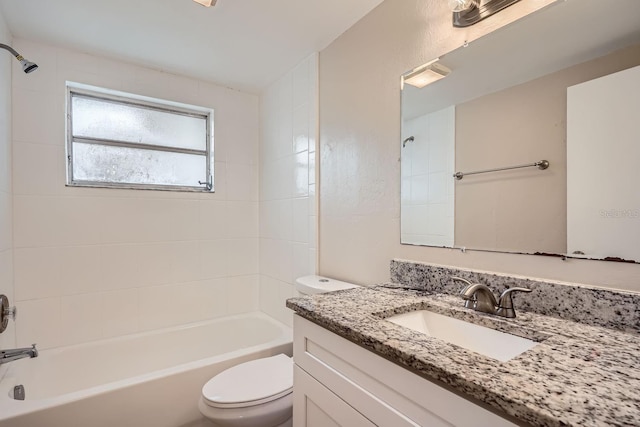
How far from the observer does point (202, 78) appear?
239cm

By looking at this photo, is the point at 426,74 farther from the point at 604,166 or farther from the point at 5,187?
the point at 5,187

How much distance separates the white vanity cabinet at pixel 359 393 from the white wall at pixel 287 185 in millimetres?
1022

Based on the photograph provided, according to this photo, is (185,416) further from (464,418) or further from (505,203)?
(505,203)

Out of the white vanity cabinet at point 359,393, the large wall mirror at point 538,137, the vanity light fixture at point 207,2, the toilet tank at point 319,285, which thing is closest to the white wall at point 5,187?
the vanity light fixture at point 207,2

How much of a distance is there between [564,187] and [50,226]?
2.60 m

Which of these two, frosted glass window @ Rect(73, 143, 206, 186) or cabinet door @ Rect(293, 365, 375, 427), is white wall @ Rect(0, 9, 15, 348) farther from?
cabinet door @ Rect(293, 365, 375, 427)

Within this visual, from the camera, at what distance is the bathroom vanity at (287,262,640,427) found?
0.52 meters

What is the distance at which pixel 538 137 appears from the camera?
40.0 inches

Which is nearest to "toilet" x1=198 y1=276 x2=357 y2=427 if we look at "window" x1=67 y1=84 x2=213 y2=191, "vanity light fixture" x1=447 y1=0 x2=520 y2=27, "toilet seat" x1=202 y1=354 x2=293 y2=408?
"toilet seat" x1=202 y1=354 x2=293 y2=408

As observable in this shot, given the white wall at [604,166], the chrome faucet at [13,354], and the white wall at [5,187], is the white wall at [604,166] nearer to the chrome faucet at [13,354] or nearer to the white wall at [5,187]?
the chrome faucet at [13,354]

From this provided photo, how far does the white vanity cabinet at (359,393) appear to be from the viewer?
0.62 meters

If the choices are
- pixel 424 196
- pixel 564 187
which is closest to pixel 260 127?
pixel 424 196

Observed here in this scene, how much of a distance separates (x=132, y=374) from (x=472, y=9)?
2684 millimetres

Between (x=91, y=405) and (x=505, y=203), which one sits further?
(x=91, y=405)
